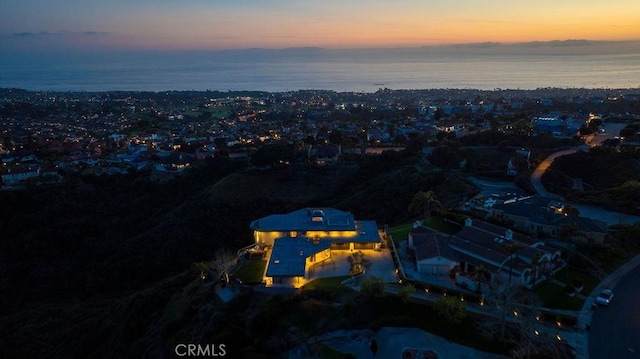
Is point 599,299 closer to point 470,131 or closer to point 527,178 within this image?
point 527,178

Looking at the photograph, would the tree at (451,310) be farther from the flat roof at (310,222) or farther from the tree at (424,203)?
the tree at (424,203)

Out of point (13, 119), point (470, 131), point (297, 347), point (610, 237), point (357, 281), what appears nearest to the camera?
point (297, 347)

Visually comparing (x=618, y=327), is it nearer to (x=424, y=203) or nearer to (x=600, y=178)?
(x=424, y=203)

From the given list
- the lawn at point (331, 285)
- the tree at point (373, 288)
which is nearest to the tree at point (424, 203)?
the lawn at point (331, 285)

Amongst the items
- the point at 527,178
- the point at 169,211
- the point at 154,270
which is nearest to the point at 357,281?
the point at 154,270
